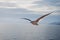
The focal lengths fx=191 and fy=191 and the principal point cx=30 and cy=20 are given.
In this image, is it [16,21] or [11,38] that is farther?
[11,38]

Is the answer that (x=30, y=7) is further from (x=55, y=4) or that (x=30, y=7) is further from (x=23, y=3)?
(x=55, y=4)

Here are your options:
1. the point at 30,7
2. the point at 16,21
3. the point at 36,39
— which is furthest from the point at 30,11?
the point at 36,39

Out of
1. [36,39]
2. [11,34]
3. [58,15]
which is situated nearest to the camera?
[58,15]

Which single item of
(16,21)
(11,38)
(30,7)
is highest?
(30,7)

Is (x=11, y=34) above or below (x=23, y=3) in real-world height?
below

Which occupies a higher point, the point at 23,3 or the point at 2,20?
the point at 23,3

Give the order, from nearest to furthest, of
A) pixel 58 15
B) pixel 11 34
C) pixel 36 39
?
1. pixel 58 15
2. pixel 36 39
3. pixel 11 34

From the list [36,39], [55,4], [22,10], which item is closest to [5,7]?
[22,10]

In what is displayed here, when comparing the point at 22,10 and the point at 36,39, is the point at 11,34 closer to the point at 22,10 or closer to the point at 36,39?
→ the point at 36,39

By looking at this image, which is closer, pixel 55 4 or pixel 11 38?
pixel 55 4
